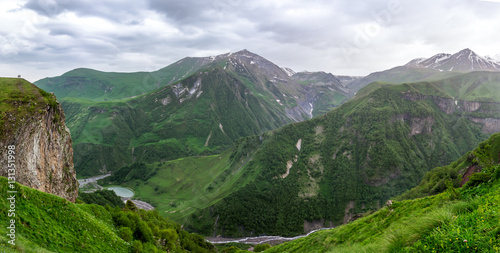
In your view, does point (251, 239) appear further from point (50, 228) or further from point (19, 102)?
point (50, 228)

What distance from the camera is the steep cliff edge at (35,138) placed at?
1993 inches

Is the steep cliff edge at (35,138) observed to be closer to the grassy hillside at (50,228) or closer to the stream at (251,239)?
the grassy hillside at (50,228)

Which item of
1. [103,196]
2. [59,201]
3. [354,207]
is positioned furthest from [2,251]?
[354,207]

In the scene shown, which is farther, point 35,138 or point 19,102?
point 19,102

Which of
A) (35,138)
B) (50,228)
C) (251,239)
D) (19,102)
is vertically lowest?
(251,239)

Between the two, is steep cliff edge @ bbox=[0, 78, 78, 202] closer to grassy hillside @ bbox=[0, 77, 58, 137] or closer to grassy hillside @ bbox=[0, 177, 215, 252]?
Answer: grassy hillside @ bbox=[0, 77, 58, 137]

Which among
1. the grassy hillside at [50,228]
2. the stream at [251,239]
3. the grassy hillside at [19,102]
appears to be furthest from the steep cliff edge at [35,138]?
the stream at [251,239]

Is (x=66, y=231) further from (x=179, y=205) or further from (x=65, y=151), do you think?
(x=179, y=205)

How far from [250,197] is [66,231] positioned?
165955 millimetres

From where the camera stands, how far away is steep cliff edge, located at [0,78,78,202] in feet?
166

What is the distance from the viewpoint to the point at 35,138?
186 ft

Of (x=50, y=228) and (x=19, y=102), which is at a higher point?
(x=19, y=102)

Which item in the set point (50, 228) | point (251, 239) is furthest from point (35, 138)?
point (251, 239)

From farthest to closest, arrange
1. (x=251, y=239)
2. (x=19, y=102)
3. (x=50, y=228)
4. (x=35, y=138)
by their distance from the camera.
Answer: (x=251, y=239)
(x=19, y=102)
(x=35, y=138)
(x=50, y=228)
